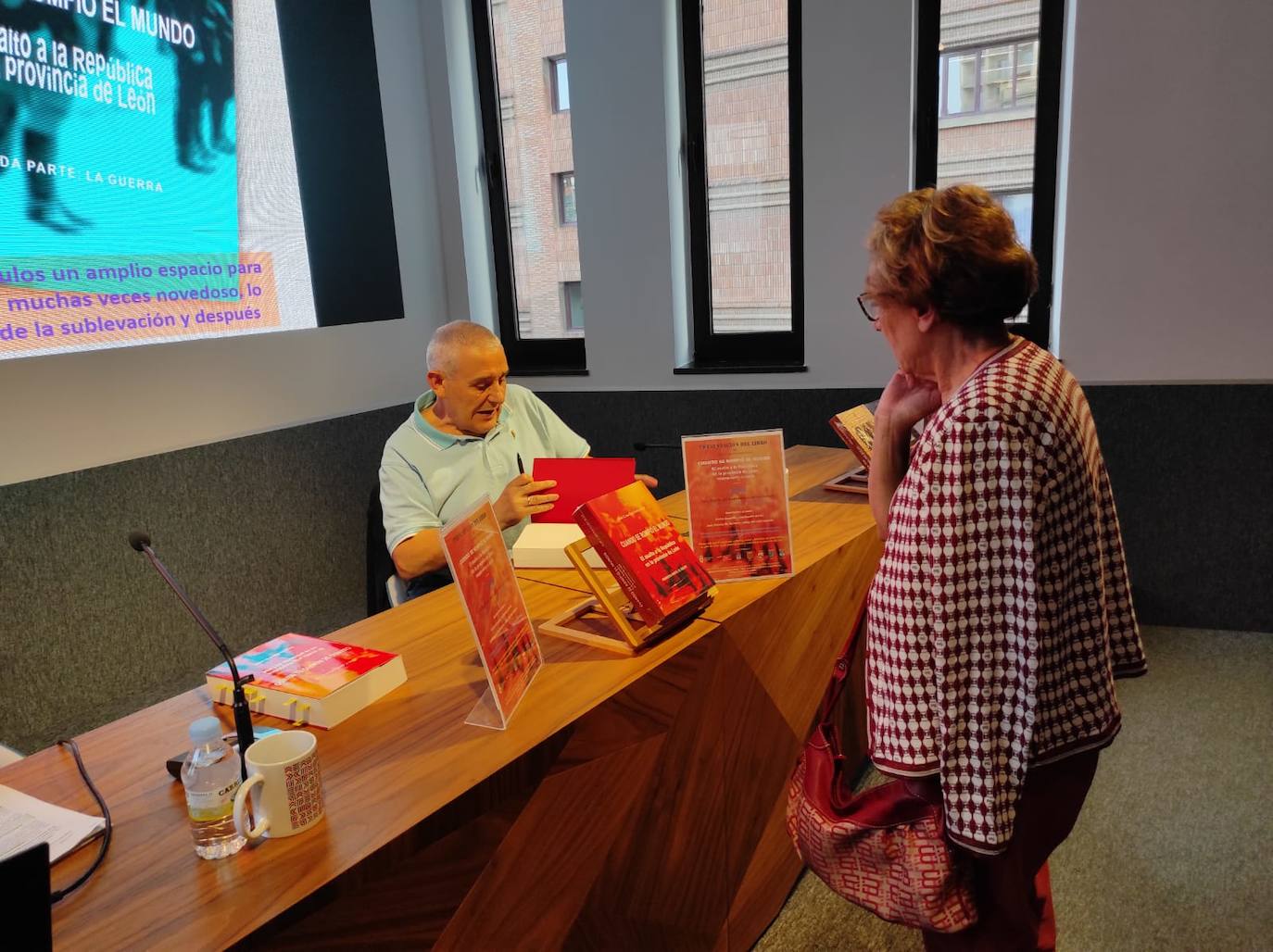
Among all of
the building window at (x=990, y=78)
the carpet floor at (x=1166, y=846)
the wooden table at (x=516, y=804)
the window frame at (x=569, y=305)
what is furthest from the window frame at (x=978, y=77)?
the wooden table at (x=516, y=804)

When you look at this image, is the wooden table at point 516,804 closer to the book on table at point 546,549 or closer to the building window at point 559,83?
the book on table at point 546,549

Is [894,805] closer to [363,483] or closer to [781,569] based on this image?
[781,569]

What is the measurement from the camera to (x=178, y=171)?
9.64 feet

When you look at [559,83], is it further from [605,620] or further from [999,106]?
[605,620]

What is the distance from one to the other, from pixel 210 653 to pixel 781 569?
2218mm

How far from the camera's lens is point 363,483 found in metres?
3.66

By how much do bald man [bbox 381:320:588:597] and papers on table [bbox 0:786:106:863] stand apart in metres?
1.12

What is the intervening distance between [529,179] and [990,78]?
2.07 m

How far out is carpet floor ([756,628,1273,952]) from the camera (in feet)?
6.07

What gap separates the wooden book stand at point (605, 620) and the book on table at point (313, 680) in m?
0.33

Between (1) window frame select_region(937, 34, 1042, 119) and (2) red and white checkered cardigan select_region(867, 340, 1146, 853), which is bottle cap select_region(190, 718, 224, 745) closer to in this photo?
(2) red and white checkered cardigan select_region(867, 340, 1146, 853)

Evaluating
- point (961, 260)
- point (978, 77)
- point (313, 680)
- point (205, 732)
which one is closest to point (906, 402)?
point (961, 260)

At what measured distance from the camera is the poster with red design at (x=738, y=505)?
6.09 ft

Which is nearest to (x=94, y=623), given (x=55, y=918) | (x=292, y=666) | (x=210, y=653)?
(x=210, y=653)
